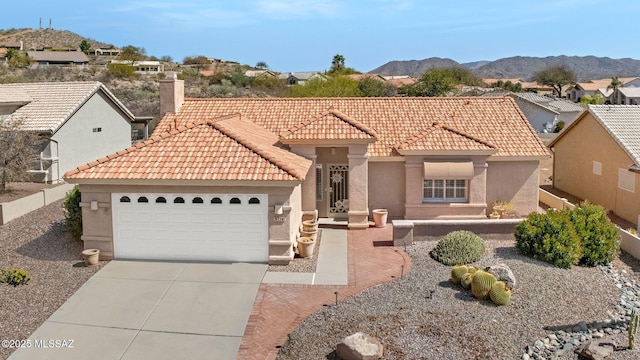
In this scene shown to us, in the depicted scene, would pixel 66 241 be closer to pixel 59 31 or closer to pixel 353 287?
pixel 353 287

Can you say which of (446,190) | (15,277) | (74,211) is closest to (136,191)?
(74,211)

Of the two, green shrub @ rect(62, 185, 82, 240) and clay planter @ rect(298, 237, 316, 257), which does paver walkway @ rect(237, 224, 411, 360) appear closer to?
clay planter @ rect(298, 237, 316, 257)

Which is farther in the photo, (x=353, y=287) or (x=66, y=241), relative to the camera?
(x=66, y=241)

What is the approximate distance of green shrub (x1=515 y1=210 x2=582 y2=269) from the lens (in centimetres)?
1798

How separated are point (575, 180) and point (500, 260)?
49.8ft

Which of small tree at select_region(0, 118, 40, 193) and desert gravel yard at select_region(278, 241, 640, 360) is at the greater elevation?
small tree at select_region(0, 118, 40, 193)

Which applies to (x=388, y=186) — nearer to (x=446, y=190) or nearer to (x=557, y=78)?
(x=446, y=190)

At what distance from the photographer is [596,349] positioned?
12633 millimetres

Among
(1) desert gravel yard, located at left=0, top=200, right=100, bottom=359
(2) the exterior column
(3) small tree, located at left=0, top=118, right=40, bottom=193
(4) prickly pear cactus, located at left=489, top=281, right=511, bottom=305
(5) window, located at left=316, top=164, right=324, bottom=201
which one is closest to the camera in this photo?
(1) desert gravel yard, located at left=0, top=200, right=100, bottom=359

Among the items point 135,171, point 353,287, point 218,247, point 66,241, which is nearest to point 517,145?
point 353,287

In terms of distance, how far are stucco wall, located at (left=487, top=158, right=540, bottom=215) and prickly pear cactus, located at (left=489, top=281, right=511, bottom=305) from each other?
1041 cm

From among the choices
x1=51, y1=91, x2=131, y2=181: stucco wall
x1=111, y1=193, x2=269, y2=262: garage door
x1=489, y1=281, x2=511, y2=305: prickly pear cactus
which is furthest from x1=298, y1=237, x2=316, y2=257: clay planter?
x1=51, y1=91, x2=131, y2=181: stucco wall

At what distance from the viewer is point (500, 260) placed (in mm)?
18125

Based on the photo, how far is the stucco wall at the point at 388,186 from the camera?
24234 mm
